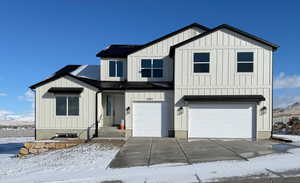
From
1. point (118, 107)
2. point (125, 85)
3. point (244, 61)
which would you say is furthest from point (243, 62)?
point (118, 107)

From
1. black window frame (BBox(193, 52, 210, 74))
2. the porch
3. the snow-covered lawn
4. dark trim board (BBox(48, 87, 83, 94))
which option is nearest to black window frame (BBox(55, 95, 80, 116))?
dark trim board (BBox(48, 87, 83, 94))

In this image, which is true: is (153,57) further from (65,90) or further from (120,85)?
(65,90)

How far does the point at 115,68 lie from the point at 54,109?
18.0ft

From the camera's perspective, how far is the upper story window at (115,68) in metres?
16.0

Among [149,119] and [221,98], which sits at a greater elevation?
[221,98]

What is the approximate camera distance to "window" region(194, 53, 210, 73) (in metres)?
12.7

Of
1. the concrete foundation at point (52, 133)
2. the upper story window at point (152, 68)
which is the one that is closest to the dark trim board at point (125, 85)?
the upper story window at point (152, 68)

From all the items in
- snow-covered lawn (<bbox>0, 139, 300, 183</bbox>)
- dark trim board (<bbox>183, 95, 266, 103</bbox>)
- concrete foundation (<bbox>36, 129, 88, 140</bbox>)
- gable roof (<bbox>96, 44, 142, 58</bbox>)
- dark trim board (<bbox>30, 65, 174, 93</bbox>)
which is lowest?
concrete foundation (<bbox>36, 129, 88, 140</bbox>)

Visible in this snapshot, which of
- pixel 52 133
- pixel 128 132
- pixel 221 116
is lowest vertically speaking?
pixel 52 133

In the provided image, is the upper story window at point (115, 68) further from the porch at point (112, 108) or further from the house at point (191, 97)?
the porch at point (112, 108)

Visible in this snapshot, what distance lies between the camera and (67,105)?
13312 millimetres

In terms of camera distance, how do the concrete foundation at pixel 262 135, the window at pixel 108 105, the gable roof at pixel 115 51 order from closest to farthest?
the concrete foundation at pixel 262 135
the window at pixel 108 105
the gable roof at pixel 115 51

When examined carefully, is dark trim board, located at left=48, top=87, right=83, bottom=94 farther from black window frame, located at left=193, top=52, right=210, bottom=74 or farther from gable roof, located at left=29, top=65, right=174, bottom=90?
black window frame, located at left=193, top=52, right=210, bottom=74

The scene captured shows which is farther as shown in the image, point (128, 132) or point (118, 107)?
point (118, 107)
